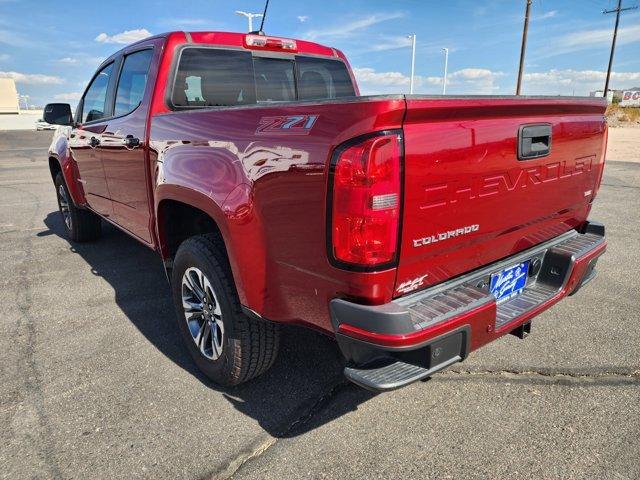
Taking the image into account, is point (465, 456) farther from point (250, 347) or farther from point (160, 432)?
point (160, 432)

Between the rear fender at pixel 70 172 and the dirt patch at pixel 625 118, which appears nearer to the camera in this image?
the rear fender at pixel 70 172

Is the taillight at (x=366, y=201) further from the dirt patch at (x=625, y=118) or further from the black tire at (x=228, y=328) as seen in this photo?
the dirt patch at (x=625, y=118)

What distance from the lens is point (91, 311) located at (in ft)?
12.0

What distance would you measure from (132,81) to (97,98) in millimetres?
1044

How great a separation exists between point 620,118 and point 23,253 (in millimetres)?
50521

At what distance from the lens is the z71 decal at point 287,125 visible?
1764mm

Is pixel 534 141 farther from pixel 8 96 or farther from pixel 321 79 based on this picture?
pixel 8 96

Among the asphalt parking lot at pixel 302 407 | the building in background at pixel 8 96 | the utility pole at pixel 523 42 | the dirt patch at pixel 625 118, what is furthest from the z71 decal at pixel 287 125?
the building in background at pixel 8 96

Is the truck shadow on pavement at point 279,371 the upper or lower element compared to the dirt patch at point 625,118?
lower

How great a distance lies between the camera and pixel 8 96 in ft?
234

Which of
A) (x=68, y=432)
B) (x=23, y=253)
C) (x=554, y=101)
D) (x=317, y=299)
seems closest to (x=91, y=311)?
(x=68, y=432)

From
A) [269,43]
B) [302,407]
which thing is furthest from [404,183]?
[269,43]

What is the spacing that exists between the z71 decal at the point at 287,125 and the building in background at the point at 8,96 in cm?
8312

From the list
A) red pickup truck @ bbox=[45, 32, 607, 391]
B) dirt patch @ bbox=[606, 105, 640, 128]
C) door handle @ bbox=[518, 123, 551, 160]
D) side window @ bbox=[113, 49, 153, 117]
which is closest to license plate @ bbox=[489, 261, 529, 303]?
red pickup truck @ bbox=[45, 32, 607, 391]
